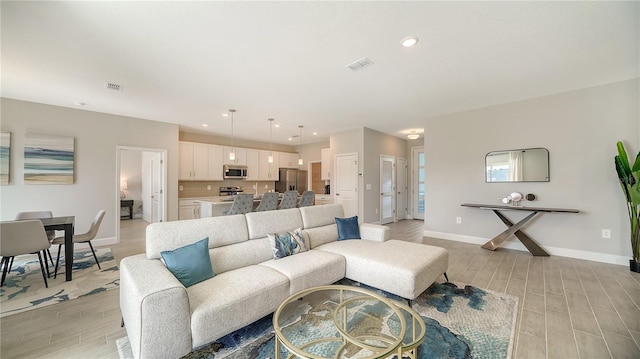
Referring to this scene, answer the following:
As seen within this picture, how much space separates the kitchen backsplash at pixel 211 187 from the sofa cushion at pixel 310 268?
507 centimetres

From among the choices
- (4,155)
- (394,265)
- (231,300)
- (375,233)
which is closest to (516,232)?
(375,233)

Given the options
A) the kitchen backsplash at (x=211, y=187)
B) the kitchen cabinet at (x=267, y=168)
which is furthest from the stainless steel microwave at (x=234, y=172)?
the kitchen cabinet at (x=267, y=168)

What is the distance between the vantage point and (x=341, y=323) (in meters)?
1.97

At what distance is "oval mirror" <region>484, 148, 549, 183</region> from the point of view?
4.03 m

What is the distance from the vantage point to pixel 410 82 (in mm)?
3381

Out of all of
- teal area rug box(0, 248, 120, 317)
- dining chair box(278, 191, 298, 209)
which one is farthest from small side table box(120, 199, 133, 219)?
dining chair box(278, 191, 298, 209)

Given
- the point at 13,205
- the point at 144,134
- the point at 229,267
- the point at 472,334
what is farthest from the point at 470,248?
the point at 13,205

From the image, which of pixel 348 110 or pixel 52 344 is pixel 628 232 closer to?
pixel 348 110

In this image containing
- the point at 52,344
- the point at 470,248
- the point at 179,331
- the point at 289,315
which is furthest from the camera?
the point at 470,248

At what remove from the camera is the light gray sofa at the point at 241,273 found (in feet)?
4.85

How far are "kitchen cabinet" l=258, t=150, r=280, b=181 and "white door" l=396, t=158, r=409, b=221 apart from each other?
388 cm

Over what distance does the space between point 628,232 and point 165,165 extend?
813 centimetres

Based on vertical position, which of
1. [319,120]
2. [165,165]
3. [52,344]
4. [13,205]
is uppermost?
[319,120]

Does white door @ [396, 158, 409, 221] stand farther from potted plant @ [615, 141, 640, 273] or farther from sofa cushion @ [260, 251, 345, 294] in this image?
sofa cushion @ [260, 251, 345, 294]
